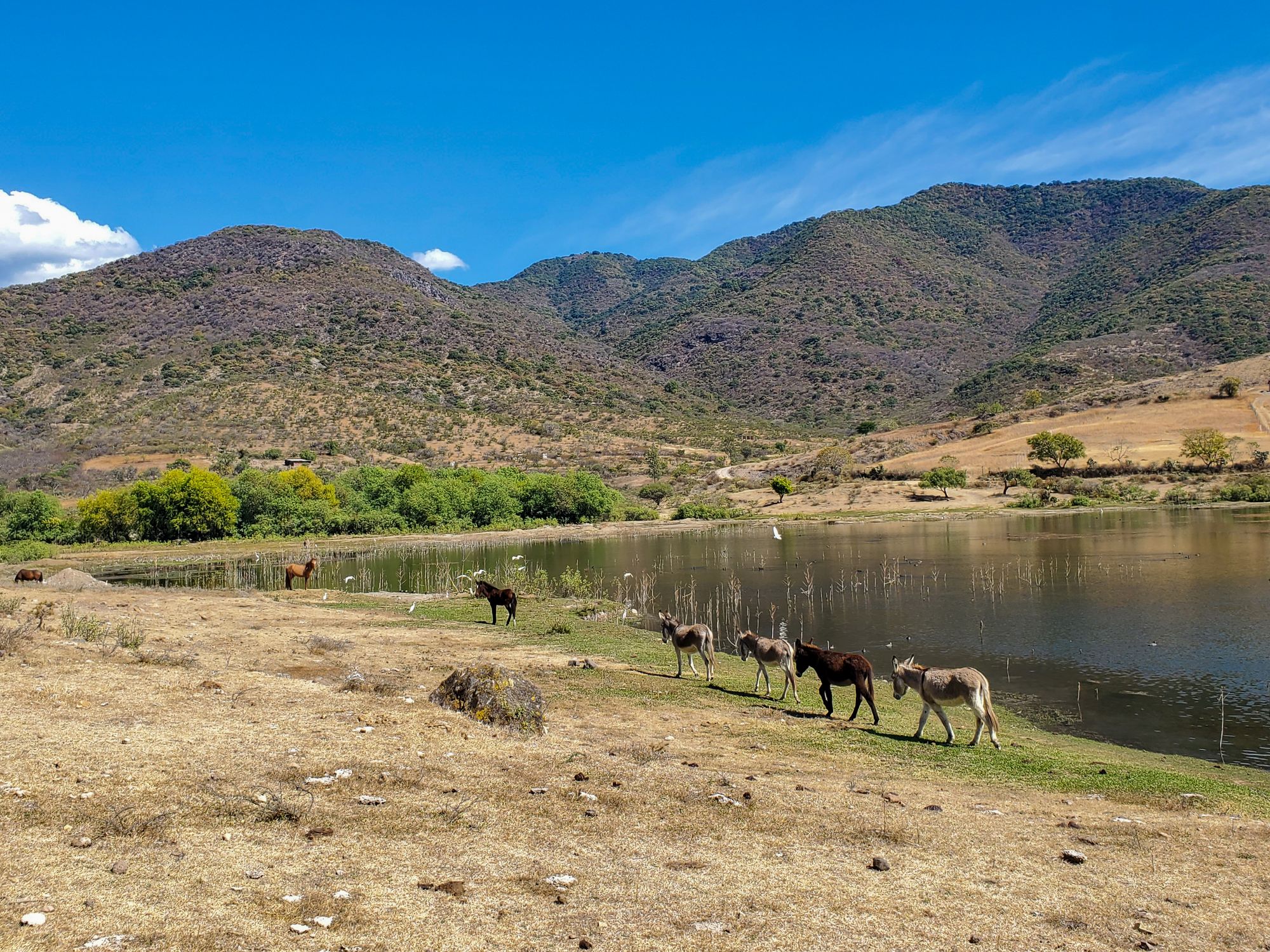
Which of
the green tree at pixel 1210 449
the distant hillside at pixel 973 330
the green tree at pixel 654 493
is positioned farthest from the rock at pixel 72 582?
the distant hillside at pixel 973 330

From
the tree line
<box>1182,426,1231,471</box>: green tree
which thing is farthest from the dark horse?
<box>1182,426,1231,471</box>: green tree

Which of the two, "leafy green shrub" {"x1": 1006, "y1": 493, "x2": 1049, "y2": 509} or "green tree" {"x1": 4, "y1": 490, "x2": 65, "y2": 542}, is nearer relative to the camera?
"green tree" {"x1": 4, "y1": 490, "x2": 65, "y2": 542}

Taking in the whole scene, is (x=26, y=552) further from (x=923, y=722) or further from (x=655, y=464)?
(x=655, y=464)

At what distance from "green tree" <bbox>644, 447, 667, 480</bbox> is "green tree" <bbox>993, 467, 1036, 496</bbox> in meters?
36.2

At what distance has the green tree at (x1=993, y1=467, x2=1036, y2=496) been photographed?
266ft

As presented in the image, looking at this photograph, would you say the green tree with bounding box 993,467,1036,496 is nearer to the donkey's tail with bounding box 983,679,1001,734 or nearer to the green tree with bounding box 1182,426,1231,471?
the green tree with bounding box 1182,426,1231,471

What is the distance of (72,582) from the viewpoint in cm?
3019

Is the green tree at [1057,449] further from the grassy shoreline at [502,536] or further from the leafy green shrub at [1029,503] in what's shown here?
the grassy shoreline at [502,536]

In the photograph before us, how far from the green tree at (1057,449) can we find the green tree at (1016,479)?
9.15 ft

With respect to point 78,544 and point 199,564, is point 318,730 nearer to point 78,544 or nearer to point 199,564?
point 199,564

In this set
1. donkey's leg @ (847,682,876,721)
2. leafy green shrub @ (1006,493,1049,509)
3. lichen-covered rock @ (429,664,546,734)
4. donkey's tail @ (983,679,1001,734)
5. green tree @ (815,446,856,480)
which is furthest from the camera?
green tree @ (815,446,856,480)

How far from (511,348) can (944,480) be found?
73.8 meters

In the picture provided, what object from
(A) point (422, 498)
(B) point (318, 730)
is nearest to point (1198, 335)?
(A) point (422, 498)

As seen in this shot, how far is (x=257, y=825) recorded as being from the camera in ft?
23.2
